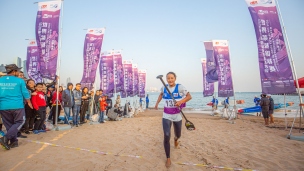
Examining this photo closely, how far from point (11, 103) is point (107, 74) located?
10.6 metres

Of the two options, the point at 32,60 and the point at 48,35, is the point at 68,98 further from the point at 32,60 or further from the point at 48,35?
the point at 32,60

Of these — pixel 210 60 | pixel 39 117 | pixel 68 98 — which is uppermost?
pixel 210 60

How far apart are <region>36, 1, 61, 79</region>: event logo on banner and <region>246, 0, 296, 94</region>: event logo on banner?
8553 millimetres

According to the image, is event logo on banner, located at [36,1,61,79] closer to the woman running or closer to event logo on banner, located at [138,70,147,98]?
the woman running

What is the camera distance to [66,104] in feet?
27.4

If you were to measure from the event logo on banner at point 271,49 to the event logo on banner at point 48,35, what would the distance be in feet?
28.1

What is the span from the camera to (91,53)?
10516 mm

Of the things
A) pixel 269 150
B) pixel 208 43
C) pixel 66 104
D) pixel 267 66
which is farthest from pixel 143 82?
pixel 269 150

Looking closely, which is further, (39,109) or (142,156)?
(39,109)

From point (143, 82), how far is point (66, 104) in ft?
66.4

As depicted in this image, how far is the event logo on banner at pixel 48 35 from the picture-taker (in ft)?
25.3

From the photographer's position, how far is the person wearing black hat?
Result: 4.47 meters

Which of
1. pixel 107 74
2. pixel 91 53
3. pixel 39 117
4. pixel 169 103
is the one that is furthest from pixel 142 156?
pixel 107 74

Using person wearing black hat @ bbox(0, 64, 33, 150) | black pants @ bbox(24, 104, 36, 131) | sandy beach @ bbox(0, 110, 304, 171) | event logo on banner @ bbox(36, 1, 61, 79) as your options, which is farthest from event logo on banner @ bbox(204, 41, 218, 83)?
person wearing black hat @ bbox(0, 64, 33, 150)
